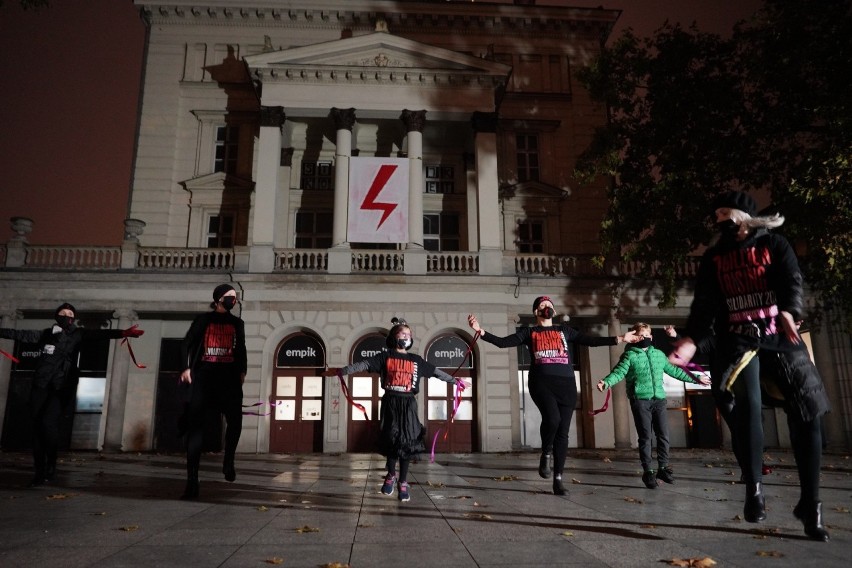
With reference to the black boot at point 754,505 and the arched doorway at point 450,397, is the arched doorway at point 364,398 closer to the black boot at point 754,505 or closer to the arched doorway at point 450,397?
the arched doorway at point 450,397

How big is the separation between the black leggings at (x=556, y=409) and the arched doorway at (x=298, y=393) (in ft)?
48.4

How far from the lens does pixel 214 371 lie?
734 centimetres

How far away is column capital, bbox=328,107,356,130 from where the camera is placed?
74.8ft

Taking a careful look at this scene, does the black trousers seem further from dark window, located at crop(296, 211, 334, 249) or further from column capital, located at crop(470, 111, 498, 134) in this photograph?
column capital, located at crop(470, 111, 498, 134)

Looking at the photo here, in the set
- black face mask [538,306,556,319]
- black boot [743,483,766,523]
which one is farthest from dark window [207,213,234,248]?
black boot [743,483,766,523]

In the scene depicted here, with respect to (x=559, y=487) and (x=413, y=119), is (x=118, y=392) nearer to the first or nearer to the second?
(x=413, y=119)

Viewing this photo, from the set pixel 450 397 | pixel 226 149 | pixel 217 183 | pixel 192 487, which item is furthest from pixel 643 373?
pixel 226 149

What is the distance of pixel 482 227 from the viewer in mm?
22219

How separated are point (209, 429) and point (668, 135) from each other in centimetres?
1764

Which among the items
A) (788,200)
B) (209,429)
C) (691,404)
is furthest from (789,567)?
(691,404)

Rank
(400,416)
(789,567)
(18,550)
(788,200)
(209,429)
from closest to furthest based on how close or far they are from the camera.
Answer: (789,567) < (18,550) < (400,416) < (788,200) < (209,429)

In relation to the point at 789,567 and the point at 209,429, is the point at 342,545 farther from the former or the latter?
the point at 209,429

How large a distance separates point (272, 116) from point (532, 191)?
10.7 meters

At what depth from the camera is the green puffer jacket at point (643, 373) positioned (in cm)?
896
